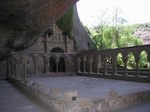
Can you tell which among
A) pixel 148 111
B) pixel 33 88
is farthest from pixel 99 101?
pixel 33 88

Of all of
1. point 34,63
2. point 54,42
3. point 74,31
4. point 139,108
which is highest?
point 74,31

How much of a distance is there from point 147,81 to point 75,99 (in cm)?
596

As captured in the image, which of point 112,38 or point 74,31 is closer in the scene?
point 74,31

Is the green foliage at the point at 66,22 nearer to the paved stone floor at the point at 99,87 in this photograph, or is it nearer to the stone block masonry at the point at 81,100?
the paved stone floor at the point at 99,87

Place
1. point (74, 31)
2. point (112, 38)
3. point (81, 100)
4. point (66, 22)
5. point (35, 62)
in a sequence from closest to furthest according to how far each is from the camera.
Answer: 1. point (81, 100)
2. point (35, 62)
3. point (66, 22)
4. point (74, 31)
5. point (112, 38)

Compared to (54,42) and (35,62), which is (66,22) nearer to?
(54,42)

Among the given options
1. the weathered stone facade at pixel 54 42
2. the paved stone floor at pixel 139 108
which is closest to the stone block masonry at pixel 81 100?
the paved stone floor at pixel 139 108

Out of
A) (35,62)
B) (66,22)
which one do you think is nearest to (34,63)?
(35,62)

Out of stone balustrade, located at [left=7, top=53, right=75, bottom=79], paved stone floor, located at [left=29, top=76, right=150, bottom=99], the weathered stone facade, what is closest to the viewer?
paved stone floor, located at [left=29, top=76, right=150, bottom=99]

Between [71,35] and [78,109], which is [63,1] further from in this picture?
[71,35]

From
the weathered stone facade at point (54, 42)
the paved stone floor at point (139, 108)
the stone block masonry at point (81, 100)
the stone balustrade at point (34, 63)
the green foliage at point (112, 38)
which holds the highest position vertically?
Answer: the green foliage at point (112, 38)

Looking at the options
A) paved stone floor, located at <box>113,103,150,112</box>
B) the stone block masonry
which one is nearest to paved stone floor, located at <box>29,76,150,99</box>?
the stone block masonry

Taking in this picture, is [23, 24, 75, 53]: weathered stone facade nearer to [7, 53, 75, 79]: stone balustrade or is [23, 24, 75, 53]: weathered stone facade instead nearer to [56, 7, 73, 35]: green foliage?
[56, 7, 73, 35]: green foliage

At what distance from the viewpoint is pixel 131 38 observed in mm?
33125
